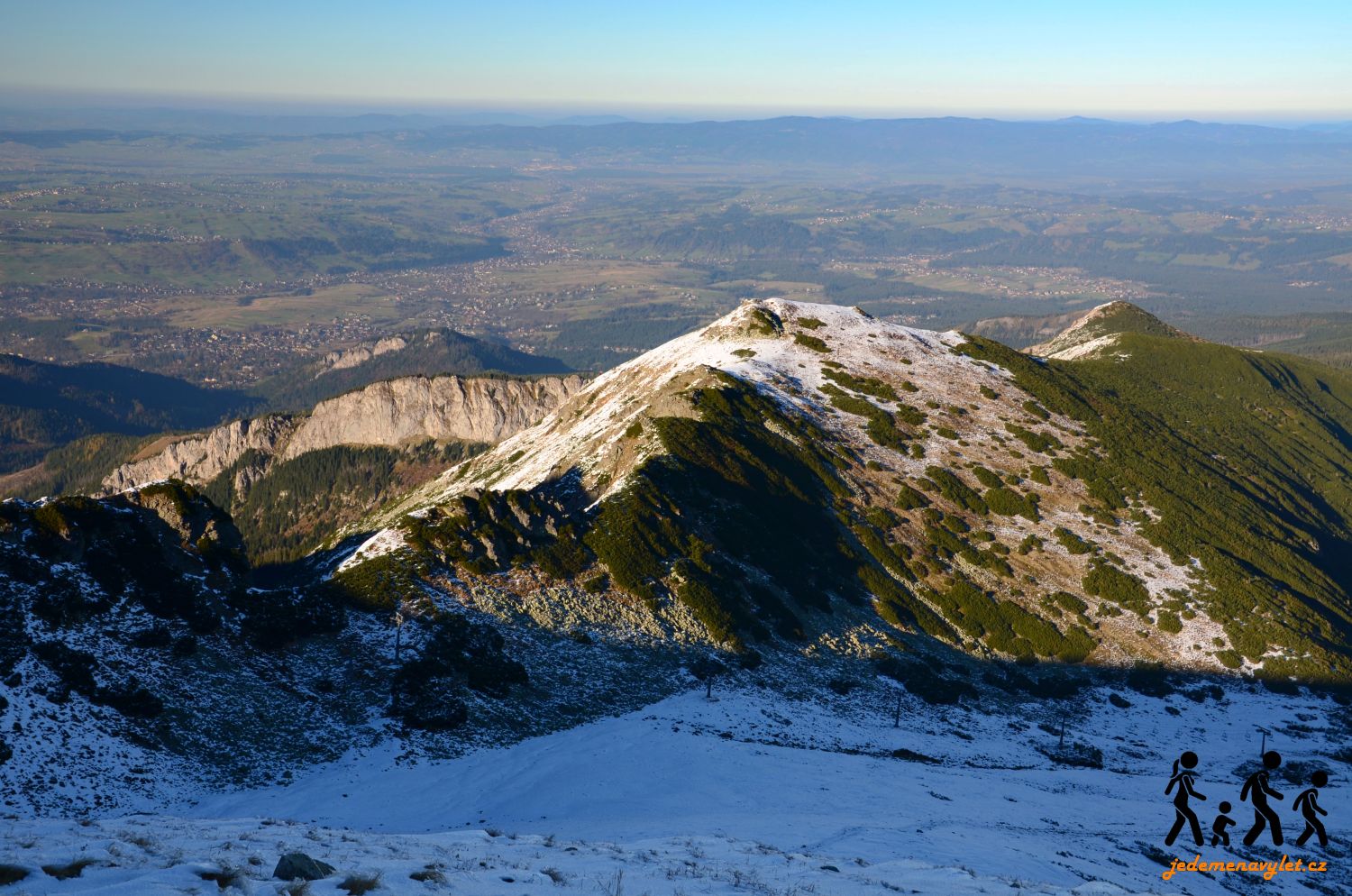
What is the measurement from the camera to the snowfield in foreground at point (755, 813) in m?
27.7

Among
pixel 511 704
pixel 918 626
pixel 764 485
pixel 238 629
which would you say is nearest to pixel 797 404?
pixel 764 485

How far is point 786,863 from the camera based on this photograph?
33625 millimetres

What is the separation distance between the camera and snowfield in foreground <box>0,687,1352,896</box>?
27.7 metres

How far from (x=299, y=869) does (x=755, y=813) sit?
2547 centimetres

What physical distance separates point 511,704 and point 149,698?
1987 cm

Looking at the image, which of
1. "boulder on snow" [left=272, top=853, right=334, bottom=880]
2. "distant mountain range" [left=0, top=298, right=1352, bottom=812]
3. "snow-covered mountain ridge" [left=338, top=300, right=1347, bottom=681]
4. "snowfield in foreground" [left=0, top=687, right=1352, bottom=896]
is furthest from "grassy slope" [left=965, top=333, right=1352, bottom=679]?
"boulder on snow" [left=272, top=853, right=334, bottom=880]

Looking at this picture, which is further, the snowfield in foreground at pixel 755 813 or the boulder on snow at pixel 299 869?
the snowfield in foreground at pixel 755 813

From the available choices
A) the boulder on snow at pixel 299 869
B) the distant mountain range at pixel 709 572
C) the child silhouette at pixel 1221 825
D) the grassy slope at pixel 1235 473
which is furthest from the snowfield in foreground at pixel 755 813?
the grassy slope at pixel 1235 473

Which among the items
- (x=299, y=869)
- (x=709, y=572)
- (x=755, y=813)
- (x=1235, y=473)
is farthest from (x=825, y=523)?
(x=1235, y=473)

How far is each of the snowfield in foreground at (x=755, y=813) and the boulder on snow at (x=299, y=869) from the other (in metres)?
0.50

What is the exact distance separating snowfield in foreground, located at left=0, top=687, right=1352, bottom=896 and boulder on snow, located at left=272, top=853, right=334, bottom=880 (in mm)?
497

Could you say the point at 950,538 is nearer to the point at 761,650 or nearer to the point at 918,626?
the point at 918,626

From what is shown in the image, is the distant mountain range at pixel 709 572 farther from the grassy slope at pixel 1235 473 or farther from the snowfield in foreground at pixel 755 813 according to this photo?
the snowfield in foreground at pixel 755 813

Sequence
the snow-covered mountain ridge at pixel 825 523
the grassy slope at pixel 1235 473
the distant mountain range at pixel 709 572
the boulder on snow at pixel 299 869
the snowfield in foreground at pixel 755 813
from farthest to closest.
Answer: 1. the grassy slope at pixel 1235 473
2. the snow-covered mountain ridge at pixel 825 523
3. the distant mountain range at pixel 709 572
4. the snowfield in foreground at pixel 755 813
5. the boulder on snow at pixel 299 869
